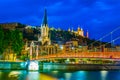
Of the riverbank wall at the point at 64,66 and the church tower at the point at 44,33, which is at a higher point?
the church tower at the point at 44,33

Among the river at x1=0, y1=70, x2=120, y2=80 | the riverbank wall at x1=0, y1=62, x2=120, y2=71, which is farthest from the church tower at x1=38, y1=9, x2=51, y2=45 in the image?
the river at x1=0, y1=70, x2=120, y2=80

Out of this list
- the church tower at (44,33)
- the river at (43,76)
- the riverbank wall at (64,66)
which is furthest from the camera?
the church tower at (44,33)

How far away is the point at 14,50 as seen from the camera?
102250mm

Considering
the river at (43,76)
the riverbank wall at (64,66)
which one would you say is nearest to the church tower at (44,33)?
the riverbank wall at (64,66)

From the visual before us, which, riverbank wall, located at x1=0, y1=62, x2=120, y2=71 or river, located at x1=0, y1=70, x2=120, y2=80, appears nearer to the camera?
river, located at x1=0, y1=70, x2=120, y2=80

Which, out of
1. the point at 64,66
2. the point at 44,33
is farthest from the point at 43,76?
the point at 44,33

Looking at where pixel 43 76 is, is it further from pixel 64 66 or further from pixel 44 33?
pixel 44 33

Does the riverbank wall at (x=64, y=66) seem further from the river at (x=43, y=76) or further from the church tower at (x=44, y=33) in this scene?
the church tower at (x=44, y=33)

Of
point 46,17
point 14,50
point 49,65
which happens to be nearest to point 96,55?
point 14,50

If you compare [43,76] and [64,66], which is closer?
[43,76]

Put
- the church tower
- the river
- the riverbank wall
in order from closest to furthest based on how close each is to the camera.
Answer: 1. the river
2. the riverbank wall
3. the church tower

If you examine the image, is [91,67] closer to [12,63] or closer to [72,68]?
[72,68]

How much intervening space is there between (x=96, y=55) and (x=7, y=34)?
51385 mm

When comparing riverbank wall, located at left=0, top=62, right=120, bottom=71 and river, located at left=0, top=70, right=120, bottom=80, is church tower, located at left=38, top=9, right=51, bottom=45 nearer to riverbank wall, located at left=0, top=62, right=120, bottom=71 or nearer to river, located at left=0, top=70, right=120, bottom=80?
riverbank wall, located at left=0, top=62, right=120, bottom=71
